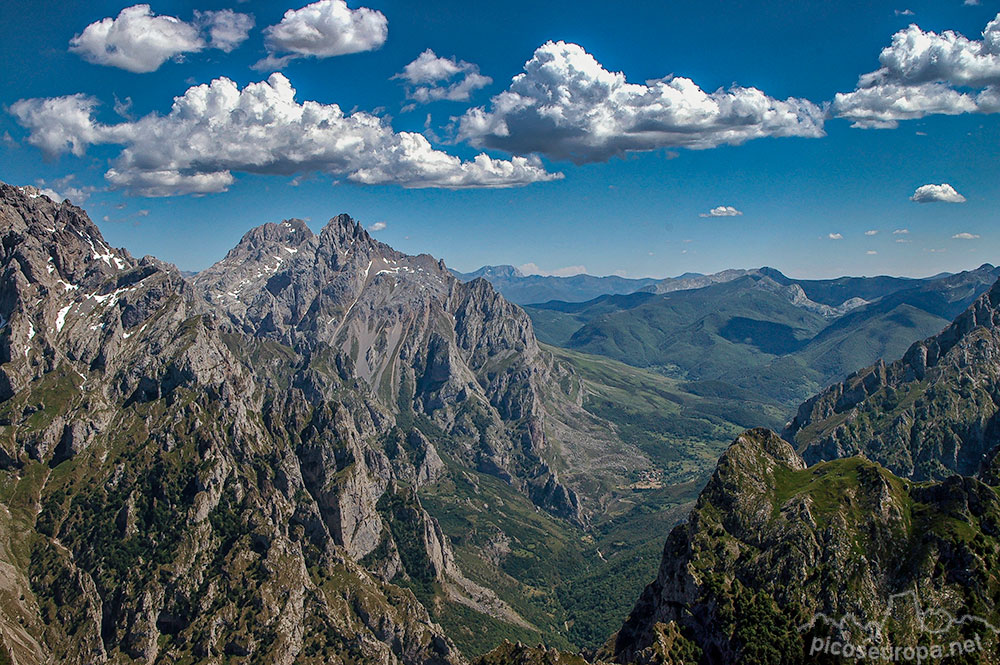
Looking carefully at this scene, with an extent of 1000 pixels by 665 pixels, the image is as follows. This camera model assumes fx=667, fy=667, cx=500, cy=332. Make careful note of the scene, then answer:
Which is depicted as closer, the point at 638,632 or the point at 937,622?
the point at 937,622

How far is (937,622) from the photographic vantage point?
121 meters

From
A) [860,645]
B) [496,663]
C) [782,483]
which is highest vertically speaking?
[782,483]

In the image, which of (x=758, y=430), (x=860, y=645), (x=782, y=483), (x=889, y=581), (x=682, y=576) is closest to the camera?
(x=860, y=645)

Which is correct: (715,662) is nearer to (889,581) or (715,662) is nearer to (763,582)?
(763,582)

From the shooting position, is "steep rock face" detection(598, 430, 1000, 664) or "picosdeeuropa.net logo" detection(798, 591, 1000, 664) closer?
"picosdeeuropa.net logo" detection(798, 591, 1000, 664)

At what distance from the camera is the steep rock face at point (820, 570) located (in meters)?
122

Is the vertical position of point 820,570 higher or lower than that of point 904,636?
higher

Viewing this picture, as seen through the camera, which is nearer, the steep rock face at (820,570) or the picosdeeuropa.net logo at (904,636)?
the picosdeeuropa.net logo at (904,636)

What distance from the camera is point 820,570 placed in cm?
13150

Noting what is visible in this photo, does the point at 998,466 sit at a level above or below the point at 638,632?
above

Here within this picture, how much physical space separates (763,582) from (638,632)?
3211 centimetres

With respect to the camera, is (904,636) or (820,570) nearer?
(904,636)

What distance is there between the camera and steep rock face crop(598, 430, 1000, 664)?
4820 inches

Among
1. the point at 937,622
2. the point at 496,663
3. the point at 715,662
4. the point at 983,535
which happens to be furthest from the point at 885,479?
the point at 496,663
